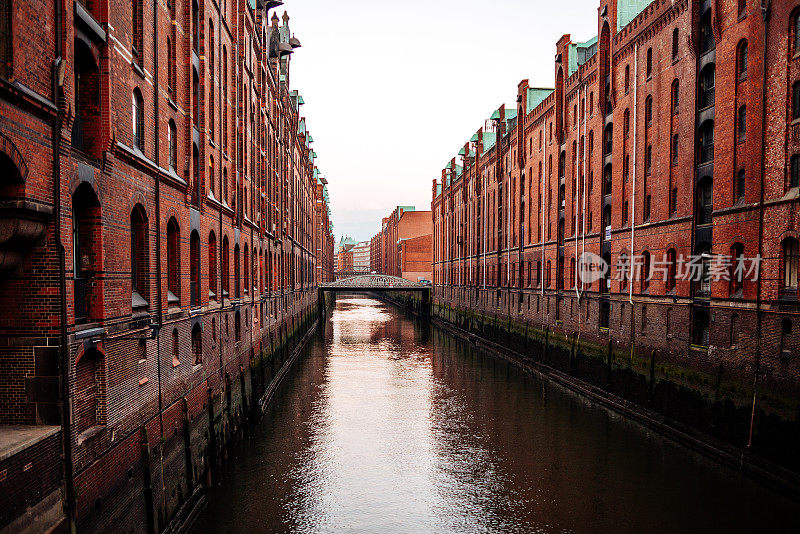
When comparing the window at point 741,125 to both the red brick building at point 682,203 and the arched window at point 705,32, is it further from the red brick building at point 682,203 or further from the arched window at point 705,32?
the arched window at point 705,32

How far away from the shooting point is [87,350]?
29.1 feet

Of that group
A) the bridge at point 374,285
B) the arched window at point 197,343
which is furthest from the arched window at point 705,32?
the bridge at point 374,285

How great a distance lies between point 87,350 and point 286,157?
110ft

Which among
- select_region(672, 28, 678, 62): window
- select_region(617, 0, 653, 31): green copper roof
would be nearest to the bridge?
select_region(617, 0, 653, 31): green copper roof

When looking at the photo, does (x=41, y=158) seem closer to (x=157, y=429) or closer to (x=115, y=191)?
(x=115, y=191)

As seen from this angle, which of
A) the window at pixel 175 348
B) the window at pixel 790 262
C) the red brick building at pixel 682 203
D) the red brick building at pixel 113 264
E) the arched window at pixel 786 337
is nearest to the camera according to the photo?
the red brick building at pixel 113 264

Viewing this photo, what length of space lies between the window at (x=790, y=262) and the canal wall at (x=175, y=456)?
16.0 m

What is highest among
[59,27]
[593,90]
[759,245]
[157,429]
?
[593,90]

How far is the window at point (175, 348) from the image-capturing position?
43.3ft

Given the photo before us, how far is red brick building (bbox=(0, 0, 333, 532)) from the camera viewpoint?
732cm

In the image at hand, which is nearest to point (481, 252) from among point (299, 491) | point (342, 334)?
point (342, 334)

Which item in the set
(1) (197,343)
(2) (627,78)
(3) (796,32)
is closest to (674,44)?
(2) (627,78)

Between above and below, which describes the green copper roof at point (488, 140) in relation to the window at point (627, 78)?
above

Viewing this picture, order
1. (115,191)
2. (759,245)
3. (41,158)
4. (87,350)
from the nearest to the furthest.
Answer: (41,158), (87,350), (115,191), (759,245)
